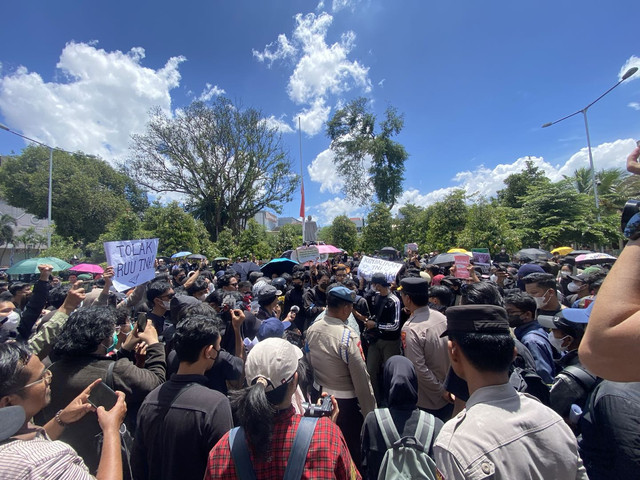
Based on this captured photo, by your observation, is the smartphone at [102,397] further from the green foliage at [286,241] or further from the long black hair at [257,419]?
the green foliage at [286,241]

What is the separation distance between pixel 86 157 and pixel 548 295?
46418 millimetres

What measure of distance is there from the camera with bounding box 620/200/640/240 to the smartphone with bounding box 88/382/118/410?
2557 millimetres

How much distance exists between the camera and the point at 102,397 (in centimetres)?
178

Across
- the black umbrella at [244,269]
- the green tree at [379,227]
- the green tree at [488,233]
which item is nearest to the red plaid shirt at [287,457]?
the black umbrella at [244,269]

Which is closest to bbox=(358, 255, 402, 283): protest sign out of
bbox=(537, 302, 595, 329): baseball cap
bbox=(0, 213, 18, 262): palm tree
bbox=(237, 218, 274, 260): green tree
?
bbox=(537, 302, 595, 329): baseball cap

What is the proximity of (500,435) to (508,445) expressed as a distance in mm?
35

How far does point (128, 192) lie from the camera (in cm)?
4169

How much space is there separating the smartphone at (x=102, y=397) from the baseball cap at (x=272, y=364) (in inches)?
35.0

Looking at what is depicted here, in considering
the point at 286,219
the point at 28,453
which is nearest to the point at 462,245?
the point at 28,453

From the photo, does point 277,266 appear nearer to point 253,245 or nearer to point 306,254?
point 306,254

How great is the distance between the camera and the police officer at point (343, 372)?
8.57ft

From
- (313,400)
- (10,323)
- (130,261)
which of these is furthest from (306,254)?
(10,323)

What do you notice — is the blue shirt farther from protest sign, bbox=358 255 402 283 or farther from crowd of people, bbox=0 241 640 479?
protest sign, bbox=358 255 402 283

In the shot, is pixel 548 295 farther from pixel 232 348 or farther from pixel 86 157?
pixel 86 157
